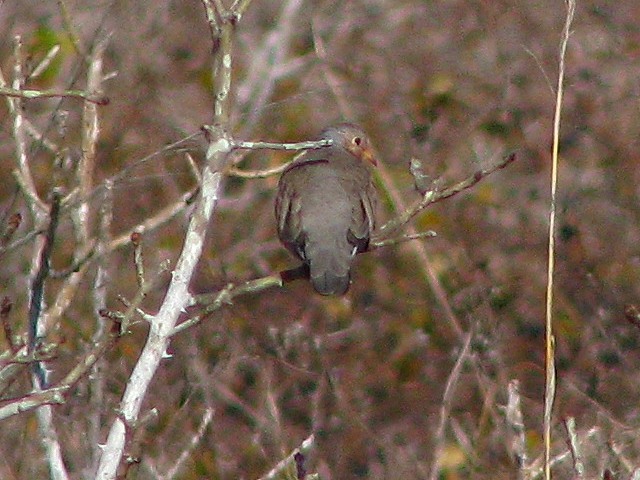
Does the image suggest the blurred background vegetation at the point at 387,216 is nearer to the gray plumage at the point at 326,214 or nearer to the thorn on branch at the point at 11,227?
the gray plumage at the point at 326,214

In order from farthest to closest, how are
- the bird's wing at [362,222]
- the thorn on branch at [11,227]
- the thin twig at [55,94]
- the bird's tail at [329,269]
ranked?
the bird's wing at [362,222] → the bird's tail at [329,269] → the thorn on branch at [11,227] → the thin twig at [55,94]

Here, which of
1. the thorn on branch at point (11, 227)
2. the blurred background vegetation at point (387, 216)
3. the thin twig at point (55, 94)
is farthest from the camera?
the blurred background vegetation at point (387, 216)

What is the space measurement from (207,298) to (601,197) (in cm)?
786

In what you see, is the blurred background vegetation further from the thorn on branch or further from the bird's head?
the thorn on branch

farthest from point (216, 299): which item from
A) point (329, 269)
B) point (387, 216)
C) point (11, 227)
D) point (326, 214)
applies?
point (387, 216)

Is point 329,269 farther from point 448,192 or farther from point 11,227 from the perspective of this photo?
point 11,227

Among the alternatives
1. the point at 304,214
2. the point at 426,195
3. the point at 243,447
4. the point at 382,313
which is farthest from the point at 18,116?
the point at 382,313

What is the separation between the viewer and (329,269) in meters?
6.42

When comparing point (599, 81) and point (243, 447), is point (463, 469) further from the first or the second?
point (599, 81)

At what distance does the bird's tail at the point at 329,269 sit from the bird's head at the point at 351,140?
1397 millimetres

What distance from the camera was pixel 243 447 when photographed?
962 centimetres

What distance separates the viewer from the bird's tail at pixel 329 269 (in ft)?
21.0

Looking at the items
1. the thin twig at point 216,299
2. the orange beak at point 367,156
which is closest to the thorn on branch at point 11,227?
the thin twig at point 216,299

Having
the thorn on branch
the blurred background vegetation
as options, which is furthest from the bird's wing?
the thorn on branch
